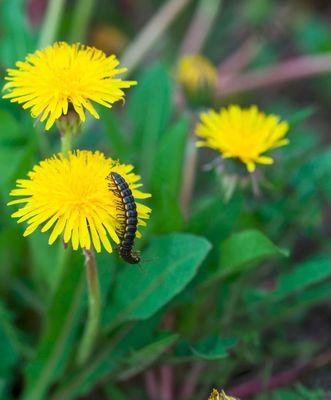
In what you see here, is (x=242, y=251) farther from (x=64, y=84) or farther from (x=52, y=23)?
(x=52, y=23)

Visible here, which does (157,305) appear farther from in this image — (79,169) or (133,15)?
(133,15)

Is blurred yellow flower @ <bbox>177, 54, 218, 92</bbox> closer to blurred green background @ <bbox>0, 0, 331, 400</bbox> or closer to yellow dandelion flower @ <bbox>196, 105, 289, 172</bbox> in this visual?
blurred green background @ <bbox>0, 0, 331, 400</bbox>

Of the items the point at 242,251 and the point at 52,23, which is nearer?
the point at 242,251

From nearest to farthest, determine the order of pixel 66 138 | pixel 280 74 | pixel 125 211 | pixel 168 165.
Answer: pixel 125 211 → pixel 66 138 → pixel 168 165 → pixel 280 74

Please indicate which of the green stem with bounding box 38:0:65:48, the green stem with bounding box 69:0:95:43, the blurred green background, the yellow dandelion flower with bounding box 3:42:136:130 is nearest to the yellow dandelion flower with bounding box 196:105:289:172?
the blurred green background

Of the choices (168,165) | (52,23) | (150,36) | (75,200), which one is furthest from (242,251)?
(150,36)

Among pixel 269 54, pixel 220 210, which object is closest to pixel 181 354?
pixel 220 210
